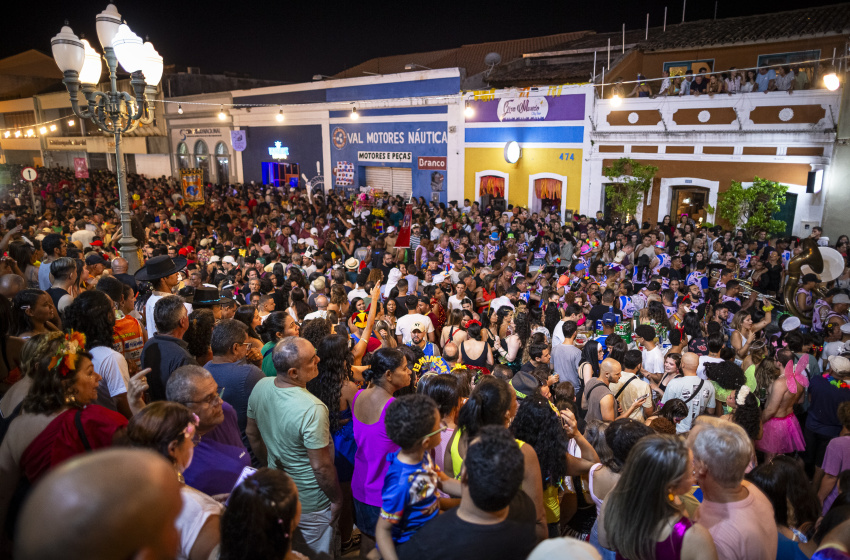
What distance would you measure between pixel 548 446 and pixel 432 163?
16.7m

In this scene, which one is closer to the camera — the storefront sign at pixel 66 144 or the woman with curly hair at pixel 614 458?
the woman with curly hair at pixel 614 458

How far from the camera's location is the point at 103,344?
3498mm

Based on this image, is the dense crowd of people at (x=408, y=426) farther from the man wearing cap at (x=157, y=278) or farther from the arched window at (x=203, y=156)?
the arched window at (x=203, y=156)

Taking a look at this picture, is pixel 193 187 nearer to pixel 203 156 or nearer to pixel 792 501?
pixel 792 501

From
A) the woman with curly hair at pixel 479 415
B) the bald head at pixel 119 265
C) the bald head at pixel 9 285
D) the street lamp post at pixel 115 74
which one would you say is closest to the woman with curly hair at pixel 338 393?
the woman with curly hair at pixel 479 415

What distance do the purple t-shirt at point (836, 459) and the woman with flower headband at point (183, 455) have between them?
4.13 metres

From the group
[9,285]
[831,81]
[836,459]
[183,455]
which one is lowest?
[836,459]

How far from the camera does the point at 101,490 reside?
1.15 meters

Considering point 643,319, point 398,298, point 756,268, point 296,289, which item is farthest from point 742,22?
point 296,289

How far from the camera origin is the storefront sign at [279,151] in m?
24.0

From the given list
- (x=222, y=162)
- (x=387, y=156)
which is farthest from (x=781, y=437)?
(x=222, y=162)

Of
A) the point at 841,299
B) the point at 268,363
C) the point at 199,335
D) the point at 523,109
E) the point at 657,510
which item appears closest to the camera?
the point at 657,510

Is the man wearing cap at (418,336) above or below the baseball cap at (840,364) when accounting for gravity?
below

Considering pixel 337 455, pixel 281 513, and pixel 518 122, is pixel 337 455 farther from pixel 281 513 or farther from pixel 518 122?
pixel 518 122
